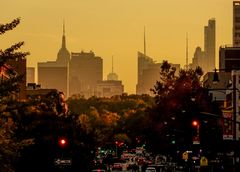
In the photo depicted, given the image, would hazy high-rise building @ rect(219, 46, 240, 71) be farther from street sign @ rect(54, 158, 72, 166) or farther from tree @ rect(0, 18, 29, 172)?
tree @ rect(0, 18, 29, 172)

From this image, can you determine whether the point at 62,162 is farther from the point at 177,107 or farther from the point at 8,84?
the point at 177,107

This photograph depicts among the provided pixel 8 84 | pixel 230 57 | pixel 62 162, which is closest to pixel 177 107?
pixel 230 57

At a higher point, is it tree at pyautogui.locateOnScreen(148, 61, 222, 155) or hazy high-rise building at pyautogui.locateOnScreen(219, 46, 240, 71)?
hazy high-rise building at pyautogui.locateOnScreen(219, 46, 240, 71)

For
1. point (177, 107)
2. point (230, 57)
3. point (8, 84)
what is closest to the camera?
point (8, 84)

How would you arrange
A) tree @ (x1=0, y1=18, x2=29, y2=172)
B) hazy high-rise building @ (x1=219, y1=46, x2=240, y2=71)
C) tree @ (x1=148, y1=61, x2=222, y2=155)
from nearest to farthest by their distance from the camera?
tree @ (x1=0, y1=18, x2=29, y2=172), tree @ (x1=148, y1=61, x2=222, y2=155), hazy high-rise building @ (x1=219, y1=46, x2=240, y2=71)

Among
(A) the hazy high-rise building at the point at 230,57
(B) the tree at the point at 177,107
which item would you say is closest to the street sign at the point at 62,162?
(B) the tree at the point at 177,107

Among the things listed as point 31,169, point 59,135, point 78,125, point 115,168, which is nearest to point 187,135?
point 115,168

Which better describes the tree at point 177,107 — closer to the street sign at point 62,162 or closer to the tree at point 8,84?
the street sign at point 62,162

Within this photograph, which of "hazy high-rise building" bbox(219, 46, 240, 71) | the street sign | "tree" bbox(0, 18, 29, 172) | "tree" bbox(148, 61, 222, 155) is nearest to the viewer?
"tree" bbox(0, 18, 29, 172)

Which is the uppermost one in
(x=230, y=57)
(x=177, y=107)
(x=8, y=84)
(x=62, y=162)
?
(x=230, y=57)

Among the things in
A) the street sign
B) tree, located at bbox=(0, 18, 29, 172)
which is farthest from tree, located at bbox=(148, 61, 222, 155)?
tree, located at bbox=(0, 18, 29, 172)

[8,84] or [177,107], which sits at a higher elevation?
[177,107]

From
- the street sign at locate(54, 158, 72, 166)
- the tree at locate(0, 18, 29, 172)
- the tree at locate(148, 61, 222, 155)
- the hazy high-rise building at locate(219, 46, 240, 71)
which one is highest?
the hazy high-rise building at locate(219, 46, 240, 71)

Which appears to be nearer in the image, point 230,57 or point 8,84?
point 8,84
